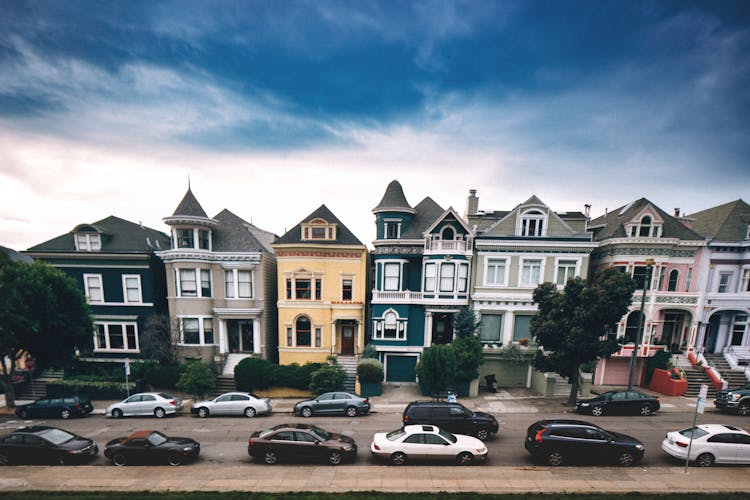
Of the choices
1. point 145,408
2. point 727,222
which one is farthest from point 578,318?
point 145,408

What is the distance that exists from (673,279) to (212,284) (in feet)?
118

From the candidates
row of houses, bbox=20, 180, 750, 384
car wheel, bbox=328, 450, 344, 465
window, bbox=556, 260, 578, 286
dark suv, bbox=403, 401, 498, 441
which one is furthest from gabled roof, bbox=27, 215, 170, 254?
window, bbox=556, 260, 578, 286

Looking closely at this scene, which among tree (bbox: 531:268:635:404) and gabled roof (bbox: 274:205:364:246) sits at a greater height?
gabled roof (bbox: 274:205:364:246)

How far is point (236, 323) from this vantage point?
2653 centimetres

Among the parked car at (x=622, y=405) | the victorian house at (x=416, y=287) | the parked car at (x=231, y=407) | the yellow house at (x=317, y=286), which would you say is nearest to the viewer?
the parked car at (x=622, y=405)

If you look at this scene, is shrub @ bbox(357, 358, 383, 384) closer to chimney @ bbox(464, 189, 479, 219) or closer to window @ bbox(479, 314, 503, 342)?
window @ bbox(479, 314, 503, 342)

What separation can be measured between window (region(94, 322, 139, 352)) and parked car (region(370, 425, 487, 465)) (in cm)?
2316

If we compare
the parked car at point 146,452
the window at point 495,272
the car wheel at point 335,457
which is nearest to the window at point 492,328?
the window at point 495,272

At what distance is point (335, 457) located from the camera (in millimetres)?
12914

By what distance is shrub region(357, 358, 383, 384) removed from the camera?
71.9ft

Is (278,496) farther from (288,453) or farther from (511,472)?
(511,472)

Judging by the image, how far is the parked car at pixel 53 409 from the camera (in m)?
18.9

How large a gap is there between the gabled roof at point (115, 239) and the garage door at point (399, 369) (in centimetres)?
2126

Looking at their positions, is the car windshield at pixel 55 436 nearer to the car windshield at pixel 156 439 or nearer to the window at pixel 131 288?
the car windshield at pixel 156 439
